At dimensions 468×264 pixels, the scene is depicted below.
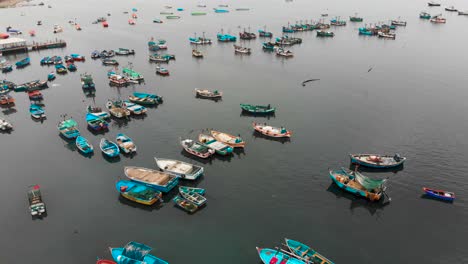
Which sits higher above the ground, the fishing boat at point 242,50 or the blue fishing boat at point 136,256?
the fishing boat at point 242,50

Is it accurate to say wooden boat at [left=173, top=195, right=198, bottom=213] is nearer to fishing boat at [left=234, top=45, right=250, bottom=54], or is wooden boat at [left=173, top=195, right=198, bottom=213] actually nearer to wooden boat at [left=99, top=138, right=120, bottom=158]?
wooden boat at [left=99, top=138, right=120, bottom=158]

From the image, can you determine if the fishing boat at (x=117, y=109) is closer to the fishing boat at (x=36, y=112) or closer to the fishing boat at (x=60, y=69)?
the fishing boat at (x=36, y=112)

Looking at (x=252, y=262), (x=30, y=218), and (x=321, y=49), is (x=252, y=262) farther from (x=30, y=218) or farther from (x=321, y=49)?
(x=321, y=49)

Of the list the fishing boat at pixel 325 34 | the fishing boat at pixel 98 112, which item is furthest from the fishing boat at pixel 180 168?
the fishing boat at pixel 325 34

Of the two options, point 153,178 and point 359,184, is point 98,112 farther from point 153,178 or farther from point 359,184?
point 359,184

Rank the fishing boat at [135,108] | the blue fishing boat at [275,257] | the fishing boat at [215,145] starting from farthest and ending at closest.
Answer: the fishing boat at [135,108], the fishing boat at [215,145], the blue fishing boat at [275,257]

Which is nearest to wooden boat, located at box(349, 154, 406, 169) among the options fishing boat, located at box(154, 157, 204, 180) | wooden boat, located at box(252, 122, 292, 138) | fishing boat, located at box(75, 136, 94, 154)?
wooden boat, located at box(252, 122, 292, 138)

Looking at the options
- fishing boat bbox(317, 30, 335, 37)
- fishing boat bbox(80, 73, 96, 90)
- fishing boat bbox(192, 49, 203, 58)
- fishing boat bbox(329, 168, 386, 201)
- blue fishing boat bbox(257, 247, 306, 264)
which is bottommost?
blue fishing boat bbox(257, 247, 306, 264)
